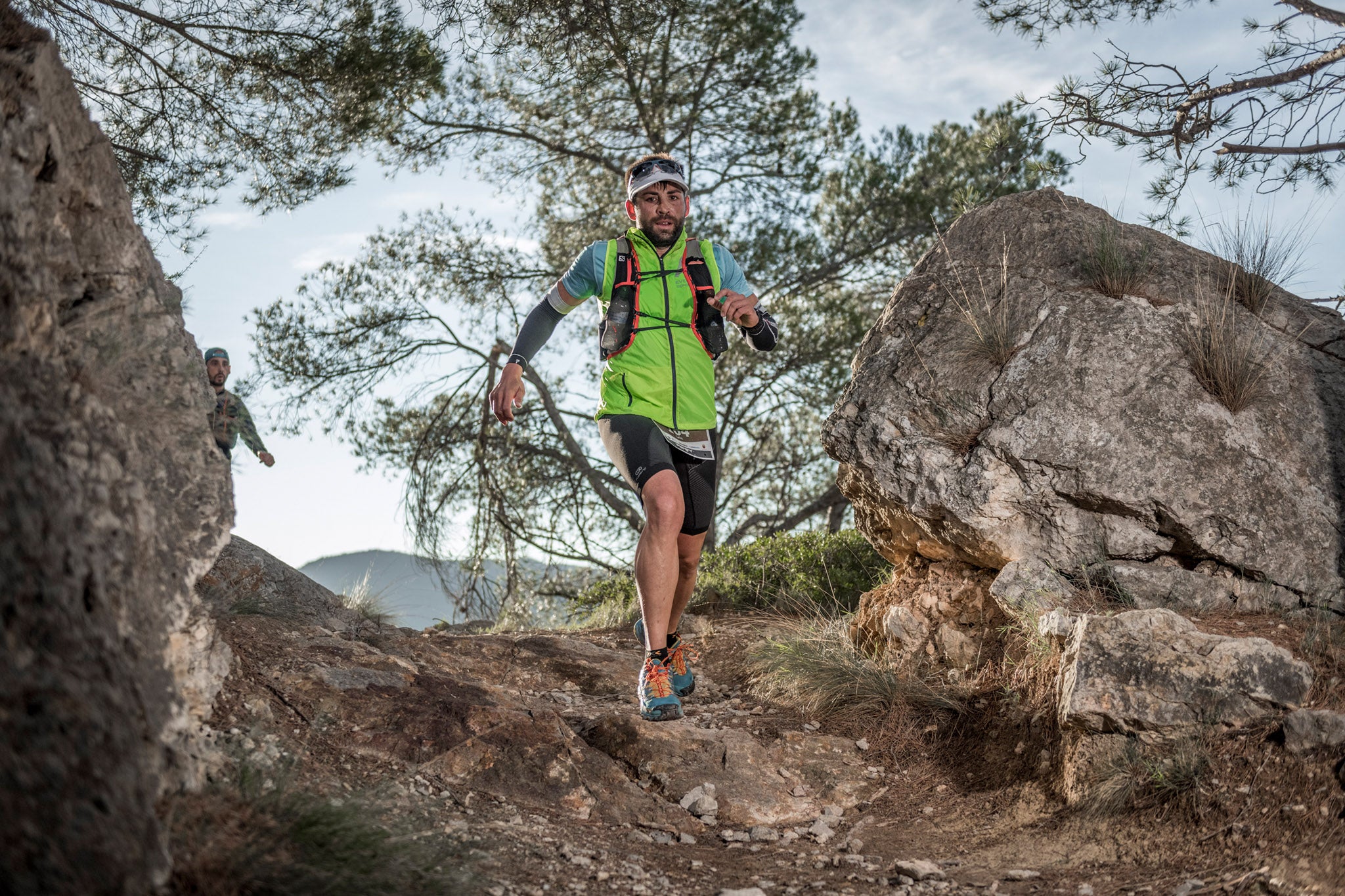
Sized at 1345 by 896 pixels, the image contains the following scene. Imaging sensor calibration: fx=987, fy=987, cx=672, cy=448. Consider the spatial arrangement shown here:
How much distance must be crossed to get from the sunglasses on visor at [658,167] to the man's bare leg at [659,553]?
1.44m

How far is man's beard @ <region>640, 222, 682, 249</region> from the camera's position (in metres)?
4.67

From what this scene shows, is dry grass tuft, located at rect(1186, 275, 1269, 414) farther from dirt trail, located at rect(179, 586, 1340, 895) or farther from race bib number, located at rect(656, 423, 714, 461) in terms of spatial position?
race bib number, located at rect(656, 423, 714, 461)

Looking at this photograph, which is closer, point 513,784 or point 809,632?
point 513,784

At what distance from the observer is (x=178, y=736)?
2.43 meters

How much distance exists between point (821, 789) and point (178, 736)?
2655 mm

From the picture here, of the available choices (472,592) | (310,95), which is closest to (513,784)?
(310,95)

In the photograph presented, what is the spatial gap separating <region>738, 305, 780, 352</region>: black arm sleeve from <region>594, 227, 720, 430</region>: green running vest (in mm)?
238

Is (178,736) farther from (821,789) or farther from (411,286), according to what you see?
(411,286)

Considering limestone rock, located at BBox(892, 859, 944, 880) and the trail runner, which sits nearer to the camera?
limestone rock, located at BBox(892, 859, 944, 880)

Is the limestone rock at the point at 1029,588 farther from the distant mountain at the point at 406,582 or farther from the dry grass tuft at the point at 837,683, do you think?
the distant mountain at the point at 406,582

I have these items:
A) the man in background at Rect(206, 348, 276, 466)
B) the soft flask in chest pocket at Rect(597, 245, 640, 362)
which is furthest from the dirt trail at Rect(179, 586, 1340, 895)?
the man in background at Rect(206, 348, 276, 466)

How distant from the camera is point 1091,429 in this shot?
4.52m

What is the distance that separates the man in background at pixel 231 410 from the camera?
8.11 m

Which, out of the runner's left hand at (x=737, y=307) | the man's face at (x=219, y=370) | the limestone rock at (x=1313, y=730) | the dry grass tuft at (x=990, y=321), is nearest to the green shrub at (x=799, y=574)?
the dry grass tuft at (x=990, y=321)
